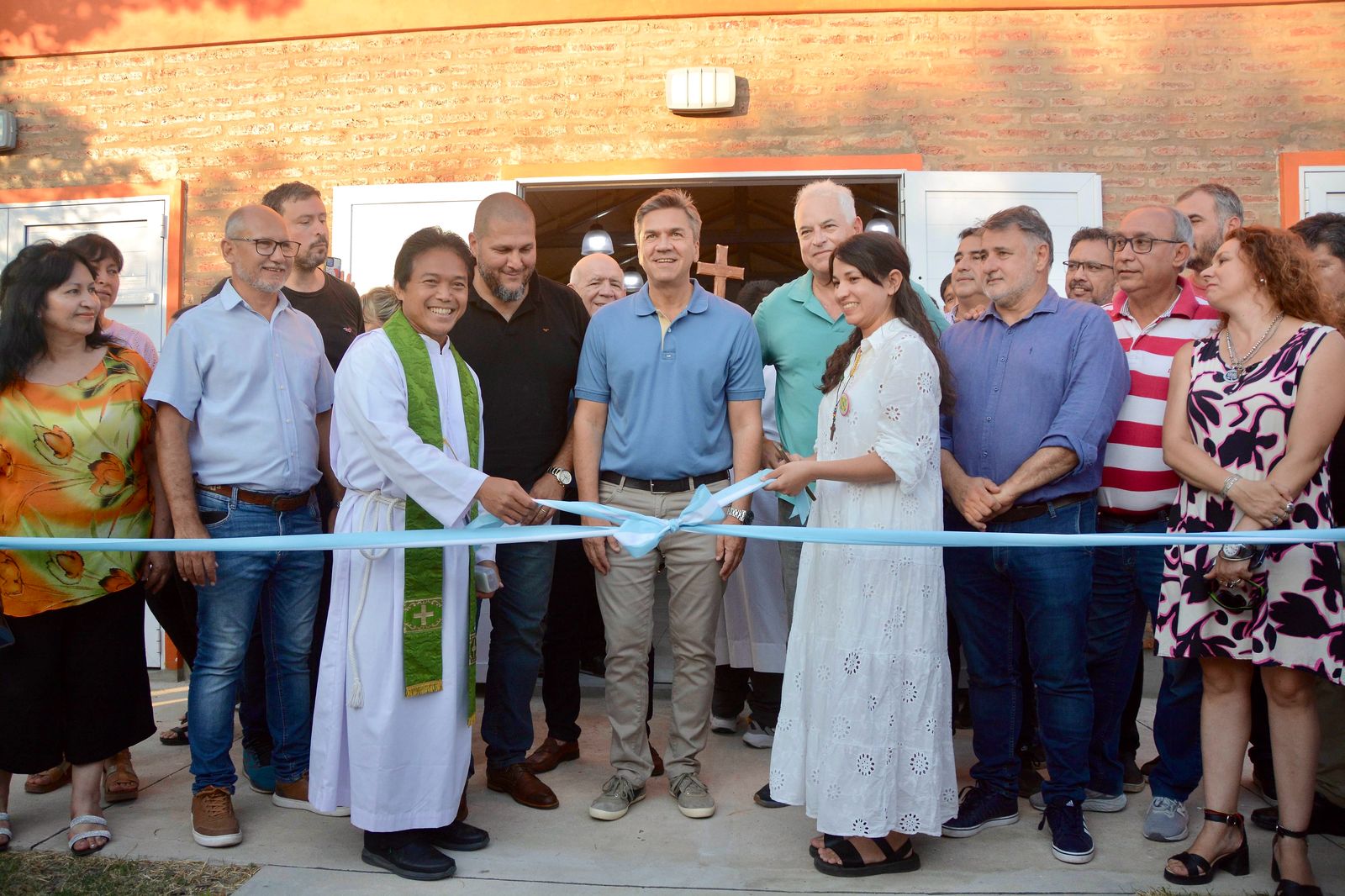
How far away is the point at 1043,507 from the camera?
375 centimetres

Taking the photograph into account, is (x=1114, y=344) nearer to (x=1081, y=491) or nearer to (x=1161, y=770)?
(x=1081, y=491)

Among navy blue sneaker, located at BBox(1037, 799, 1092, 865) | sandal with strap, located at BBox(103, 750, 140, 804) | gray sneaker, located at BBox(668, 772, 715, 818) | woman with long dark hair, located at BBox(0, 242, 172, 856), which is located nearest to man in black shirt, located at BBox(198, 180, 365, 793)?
sandal with strap, located at BBox(103, 750, 140, 804)

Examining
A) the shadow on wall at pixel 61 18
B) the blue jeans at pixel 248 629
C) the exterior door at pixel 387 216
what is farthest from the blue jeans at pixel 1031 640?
the shadow on wall at pixel 61 18

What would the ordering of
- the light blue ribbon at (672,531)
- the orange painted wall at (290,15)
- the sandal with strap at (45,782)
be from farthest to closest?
the orange painted wall at (290,15) → the sandal with strap at (45,782) → the light blue ribbon at (672,531)

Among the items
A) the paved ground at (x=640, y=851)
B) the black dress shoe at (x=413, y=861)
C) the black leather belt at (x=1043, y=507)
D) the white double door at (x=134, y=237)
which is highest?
the white double door at (x=134, y=237)

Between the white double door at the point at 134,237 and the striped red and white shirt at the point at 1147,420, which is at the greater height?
the white double door at the point at 134,237

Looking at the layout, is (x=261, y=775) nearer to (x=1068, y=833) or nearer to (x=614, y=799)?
(x=614, y=799)

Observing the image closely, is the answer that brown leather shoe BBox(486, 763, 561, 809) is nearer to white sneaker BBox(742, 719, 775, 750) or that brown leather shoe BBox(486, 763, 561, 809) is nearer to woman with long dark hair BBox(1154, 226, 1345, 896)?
white sneaker BBox(742, 719, 775, 750)

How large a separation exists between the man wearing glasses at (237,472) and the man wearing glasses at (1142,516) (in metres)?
2.77

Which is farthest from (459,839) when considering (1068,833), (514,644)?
(1068,833)

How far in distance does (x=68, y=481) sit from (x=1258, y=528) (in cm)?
379

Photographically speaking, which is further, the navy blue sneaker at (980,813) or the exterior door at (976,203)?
the exterior door at (976,203)

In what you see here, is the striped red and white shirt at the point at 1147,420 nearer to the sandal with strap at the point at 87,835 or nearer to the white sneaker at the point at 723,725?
the white sneaker at the point at 723,725

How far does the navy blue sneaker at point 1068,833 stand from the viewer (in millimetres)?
3580
